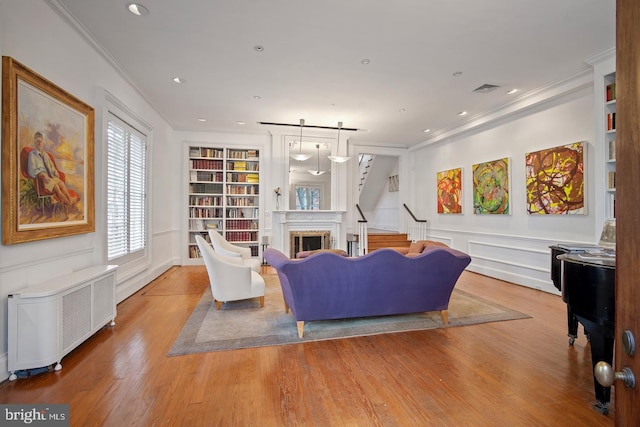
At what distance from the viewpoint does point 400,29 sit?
9.79 feet

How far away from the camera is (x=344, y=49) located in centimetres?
334

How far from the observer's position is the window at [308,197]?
10.4 meters

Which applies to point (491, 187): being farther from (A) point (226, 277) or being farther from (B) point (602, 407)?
(A) point (226, 277)

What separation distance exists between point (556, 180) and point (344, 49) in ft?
12.1

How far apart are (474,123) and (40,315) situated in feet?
22.1

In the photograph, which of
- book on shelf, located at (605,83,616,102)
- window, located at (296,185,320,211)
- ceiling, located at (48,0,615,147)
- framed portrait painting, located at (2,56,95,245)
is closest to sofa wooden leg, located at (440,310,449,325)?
ceiling, located at (48,0,615,147)

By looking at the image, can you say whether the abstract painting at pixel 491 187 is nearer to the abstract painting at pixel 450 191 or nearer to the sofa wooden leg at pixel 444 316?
the abstract painting at pixel 450 191

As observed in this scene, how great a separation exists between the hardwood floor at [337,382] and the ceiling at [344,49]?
3131 mm

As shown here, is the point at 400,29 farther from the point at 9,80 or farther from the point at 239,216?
the point at 239,216

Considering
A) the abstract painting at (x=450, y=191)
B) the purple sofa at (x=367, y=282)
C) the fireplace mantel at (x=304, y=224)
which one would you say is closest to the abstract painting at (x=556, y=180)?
the abstract painting at (x=450, y=191)

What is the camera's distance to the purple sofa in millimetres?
2787

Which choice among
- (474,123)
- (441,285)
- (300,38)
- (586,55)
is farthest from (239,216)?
(586,55)

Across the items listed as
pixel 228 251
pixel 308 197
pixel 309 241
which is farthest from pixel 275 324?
pixel 308 197

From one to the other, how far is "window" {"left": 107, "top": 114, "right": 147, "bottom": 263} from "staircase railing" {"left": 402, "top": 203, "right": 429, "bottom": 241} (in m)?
6.09
